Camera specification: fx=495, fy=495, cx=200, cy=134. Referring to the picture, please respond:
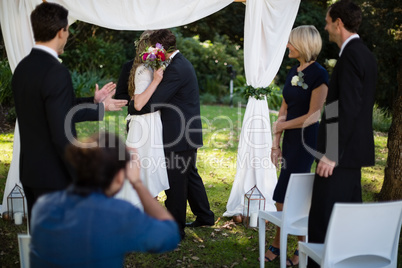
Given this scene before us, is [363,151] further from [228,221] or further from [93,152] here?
[228,221]

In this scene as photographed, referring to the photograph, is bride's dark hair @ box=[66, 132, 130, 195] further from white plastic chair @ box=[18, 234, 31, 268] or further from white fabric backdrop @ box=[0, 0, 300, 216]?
white fabric backdrop @ box=[0, 0, 300, 216]

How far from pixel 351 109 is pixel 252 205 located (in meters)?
2.37

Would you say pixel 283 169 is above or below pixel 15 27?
below

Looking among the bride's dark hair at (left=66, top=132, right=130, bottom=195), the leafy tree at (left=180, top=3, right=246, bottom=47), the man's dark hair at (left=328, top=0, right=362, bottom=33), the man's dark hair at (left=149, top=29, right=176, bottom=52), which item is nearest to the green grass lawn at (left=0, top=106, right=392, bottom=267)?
the man's dark hair at (left=149, top=29, right=176, bottom=52)

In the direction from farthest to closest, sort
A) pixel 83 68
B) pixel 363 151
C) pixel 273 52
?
pixel 83 68 < pixel 273 52 < pixel 363 151

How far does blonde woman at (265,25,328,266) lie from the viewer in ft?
12.6

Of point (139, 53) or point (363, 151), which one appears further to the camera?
point (139, 53)

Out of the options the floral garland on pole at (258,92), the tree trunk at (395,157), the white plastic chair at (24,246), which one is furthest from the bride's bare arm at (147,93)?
the tree trunk at (395,157)

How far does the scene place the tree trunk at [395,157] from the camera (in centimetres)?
535

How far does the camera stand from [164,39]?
432 cm

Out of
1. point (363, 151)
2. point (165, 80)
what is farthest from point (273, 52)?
point (363, 151)

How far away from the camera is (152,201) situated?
6.89ft

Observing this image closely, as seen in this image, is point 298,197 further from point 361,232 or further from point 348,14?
point 348,14

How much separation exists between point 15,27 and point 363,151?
3372mm
